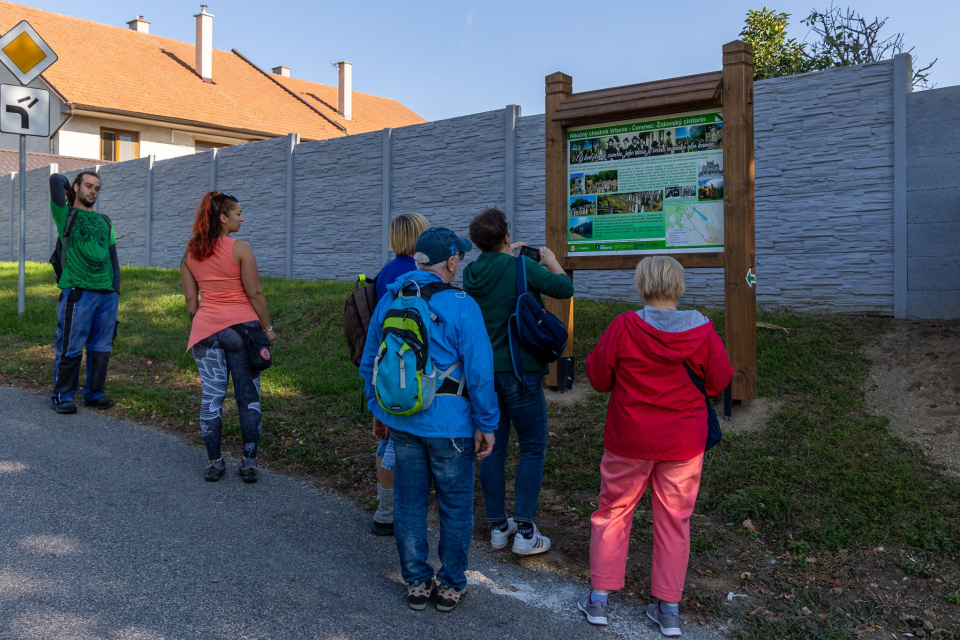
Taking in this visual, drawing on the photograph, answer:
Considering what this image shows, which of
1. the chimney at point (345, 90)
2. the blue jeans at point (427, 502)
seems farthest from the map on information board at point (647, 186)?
the chimney at point (345, 90)

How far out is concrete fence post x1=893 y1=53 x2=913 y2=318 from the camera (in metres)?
7.37

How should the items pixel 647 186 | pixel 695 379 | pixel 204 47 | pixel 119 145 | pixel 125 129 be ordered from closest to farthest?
pixel 695 379, pixel 647 186, pixel 125 129, pixel 119 145, pixel 204 47

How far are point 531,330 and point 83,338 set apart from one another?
470cm

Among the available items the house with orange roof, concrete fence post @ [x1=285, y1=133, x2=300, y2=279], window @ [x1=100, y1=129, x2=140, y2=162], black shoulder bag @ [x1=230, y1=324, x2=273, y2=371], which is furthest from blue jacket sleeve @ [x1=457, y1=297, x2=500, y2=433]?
window @ [x1=100, y1=129, x2=140, y2=162]

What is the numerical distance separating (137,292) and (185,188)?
19.7 ft

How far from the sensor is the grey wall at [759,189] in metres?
7.32

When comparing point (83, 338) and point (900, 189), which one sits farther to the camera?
point (900, 189)

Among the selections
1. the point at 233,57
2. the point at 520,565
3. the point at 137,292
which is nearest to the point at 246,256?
the point at 520,565

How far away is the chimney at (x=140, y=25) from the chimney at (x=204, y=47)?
3669 mm

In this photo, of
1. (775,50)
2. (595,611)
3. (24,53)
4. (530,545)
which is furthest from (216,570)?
(775,50)

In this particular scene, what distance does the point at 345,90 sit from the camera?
3691cm

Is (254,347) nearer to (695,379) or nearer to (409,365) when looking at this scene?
(409,365)

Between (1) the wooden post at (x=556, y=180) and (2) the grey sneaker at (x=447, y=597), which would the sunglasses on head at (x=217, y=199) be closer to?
(1) the wooden post at (x=556, y=180)

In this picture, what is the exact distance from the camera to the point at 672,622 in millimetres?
3178
